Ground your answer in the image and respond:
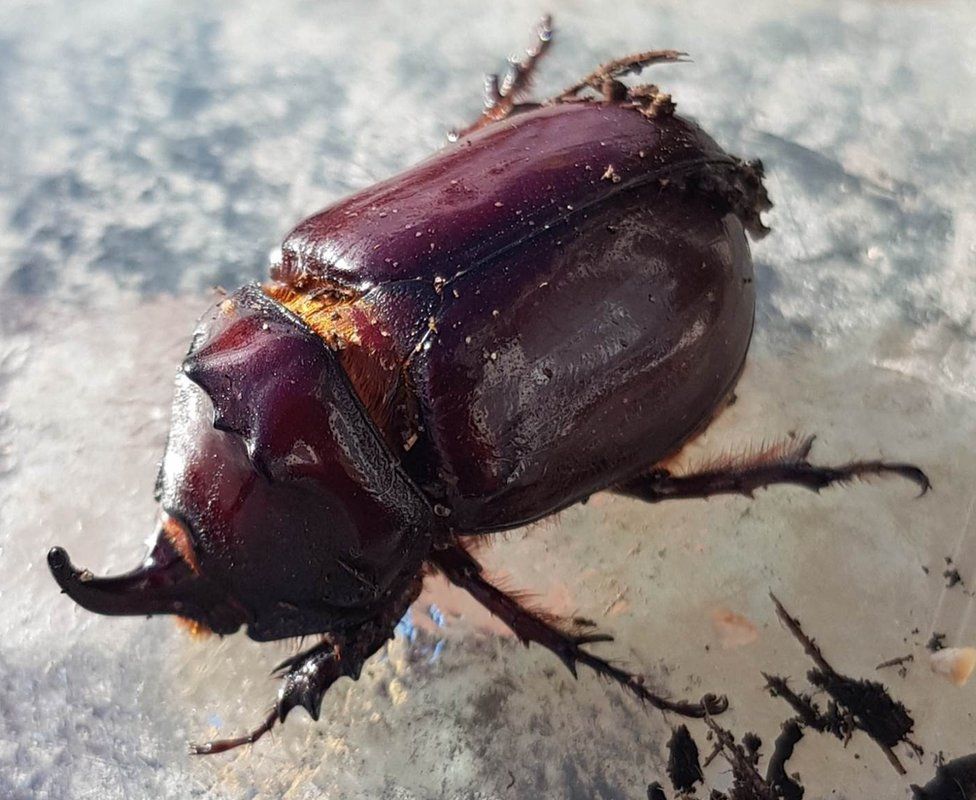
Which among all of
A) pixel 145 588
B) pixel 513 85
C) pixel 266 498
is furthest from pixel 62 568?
pixel 513 85

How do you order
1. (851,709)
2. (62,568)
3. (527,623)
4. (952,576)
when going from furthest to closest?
(952,576) → (851,709) → (527,623) → (62,568)

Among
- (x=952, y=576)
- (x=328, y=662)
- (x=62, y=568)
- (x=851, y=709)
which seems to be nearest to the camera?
(x=62, y=568)

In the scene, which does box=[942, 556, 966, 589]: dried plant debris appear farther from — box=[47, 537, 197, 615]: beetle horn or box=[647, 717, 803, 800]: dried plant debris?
box=[47, 537, 197, 615]: beetle horn

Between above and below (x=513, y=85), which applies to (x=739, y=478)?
below

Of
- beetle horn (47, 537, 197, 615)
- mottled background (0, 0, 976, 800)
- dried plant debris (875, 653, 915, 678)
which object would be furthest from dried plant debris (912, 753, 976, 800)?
beetle horn (47, 537, 197, 615)

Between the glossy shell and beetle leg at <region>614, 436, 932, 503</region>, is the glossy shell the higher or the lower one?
the higher one

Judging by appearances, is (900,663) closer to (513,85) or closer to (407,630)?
(407,630)

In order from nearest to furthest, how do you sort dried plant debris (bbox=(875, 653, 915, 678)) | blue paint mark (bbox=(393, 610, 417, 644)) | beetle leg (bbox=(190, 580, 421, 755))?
beetle leg (bbox=(190, 580, 421, 755)) < dried plant debris (bbox=(875, 653, 915, 678)) < blue paint mark (bbox=(393, 610, 417, 644))
